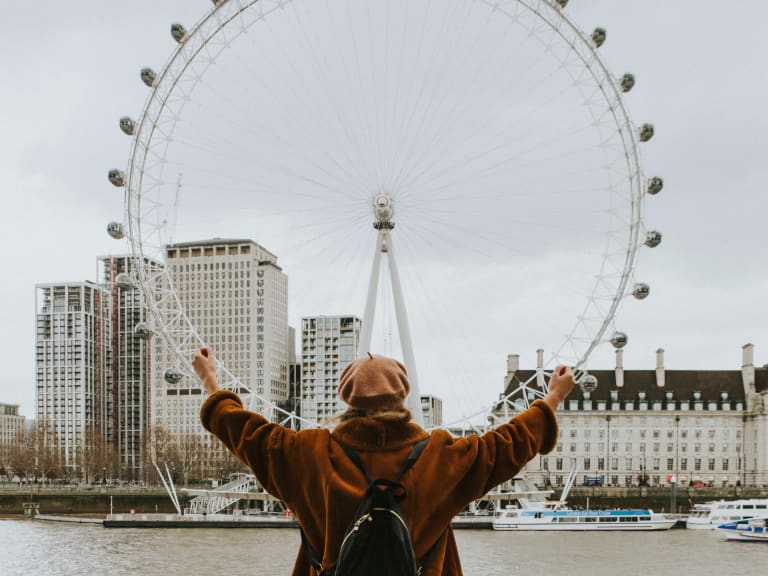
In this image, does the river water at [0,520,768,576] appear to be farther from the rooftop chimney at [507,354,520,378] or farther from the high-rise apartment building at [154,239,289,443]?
the high-rise apartment building at [154,239,289,443]

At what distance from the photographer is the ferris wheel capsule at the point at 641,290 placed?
96.0ft

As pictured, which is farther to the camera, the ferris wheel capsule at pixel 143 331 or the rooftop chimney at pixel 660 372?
the rooftop chimney at pixel 660 372

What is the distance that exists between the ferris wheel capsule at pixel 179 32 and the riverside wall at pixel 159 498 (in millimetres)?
43156

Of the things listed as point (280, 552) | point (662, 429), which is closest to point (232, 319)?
point (662, 429)

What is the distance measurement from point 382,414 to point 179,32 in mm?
27091

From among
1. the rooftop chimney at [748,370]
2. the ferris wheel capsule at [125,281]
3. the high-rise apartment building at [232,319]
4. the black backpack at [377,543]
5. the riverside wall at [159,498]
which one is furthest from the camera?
the high-rise apartment building at [232,319]

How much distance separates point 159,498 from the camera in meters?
67.4

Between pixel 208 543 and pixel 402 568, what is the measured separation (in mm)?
40884

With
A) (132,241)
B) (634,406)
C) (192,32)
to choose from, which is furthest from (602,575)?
(634,406)

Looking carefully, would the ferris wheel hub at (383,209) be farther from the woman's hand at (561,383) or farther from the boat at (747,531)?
the boat at (747,531)

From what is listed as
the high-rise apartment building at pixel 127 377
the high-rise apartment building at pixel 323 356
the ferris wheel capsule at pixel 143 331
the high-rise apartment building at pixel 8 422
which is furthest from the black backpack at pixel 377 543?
the high-rise apartment building at pixel 8 422

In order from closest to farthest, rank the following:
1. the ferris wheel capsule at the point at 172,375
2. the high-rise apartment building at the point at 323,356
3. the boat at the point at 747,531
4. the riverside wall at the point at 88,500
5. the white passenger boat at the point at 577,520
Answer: the ferris wheel capsule at the point at 172,375
the boat at the point at 747,531
the white passenger boat at the point at 577,520
the riverside wall at the point at 88,500
the high-rise apartment building at the point at 323,356

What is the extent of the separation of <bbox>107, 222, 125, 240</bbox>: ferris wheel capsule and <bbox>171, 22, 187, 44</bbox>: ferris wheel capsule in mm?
5269

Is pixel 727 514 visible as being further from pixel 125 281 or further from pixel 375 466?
pixel 375 466
